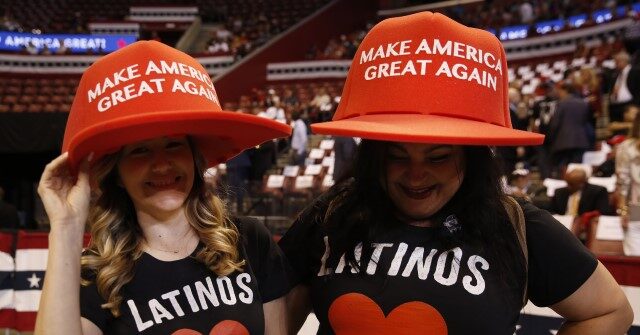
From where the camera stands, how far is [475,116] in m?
1.46

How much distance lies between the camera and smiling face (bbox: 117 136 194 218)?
1537 millimetres

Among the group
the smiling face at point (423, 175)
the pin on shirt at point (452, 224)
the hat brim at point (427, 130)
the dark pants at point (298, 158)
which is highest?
the hat brim at point (427, 130)

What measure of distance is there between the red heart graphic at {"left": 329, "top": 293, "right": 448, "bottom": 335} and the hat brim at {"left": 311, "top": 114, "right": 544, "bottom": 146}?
0.38 metres

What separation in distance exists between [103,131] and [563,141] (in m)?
6.16

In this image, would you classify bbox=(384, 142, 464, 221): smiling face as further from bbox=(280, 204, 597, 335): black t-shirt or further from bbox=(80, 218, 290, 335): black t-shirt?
bbox=(80, 218, 290, 335): black t-shirt

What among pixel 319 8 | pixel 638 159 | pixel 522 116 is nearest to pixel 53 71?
pixel 319 8

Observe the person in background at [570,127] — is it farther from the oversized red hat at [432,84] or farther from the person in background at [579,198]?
the oversized red hat at [432,84]

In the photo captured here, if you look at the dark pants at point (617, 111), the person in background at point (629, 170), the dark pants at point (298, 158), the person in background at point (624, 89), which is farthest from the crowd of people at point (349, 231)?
the dark pants at point (298, 158)

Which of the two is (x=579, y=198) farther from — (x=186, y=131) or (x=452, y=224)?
(x=186, y=131)

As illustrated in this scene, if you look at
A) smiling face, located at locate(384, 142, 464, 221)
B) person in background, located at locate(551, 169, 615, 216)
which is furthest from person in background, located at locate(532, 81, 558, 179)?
smiling face, located at locate(384, 142, 464, 221)

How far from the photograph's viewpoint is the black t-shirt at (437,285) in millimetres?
1459

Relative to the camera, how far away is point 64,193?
149 cm

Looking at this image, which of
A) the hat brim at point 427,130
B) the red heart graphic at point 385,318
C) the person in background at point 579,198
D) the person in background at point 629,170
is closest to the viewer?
the hat brim at point 427,130

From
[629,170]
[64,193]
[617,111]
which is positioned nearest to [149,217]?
[64,193]
